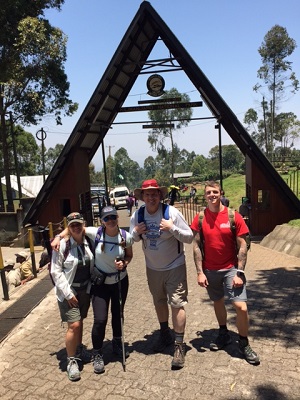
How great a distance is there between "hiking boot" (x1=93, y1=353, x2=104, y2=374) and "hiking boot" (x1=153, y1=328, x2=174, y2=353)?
76 cm

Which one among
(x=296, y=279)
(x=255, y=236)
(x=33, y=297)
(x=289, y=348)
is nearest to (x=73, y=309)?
(x=289, y=348)

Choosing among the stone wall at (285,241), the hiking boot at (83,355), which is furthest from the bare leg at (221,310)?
the stone wall at (285,241)

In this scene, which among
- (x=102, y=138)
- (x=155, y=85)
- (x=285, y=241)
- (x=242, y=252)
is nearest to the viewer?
(x=242, y=252)

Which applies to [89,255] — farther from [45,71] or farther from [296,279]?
[45,71]

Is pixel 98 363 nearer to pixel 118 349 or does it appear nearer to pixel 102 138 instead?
pixel 118 349

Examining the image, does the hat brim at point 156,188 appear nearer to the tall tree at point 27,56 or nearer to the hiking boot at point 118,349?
the hiking boot at point 118,349

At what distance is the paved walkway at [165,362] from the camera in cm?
375

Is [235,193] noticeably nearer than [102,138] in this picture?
No

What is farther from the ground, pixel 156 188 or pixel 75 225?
pixel 156 188

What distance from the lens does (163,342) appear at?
4.64 meters

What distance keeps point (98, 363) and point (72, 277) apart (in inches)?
43.8

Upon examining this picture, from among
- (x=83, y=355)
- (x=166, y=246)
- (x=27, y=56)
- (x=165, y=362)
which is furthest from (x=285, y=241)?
(x=27, y=56)

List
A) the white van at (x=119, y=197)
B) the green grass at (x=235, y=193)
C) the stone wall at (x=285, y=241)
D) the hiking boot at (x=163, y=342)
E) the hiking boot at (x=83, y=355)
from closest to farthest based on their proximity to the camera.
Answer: the hiking boot at (x=83, y=355)
the hiking boot at (x=163, y=342)
the stone wall at (x=285, y=241)
the green grass at (x=235, y=193)
the white van at (x=119, y=197)

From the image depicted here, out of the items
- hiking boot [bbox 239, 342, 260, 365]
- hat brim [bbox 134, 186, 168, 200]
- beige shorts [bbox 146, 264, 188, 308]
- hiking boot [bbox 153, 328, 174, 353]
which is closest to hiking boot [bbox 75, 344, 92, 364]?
hiking boot [bbox 153, 328, 174, 353]
